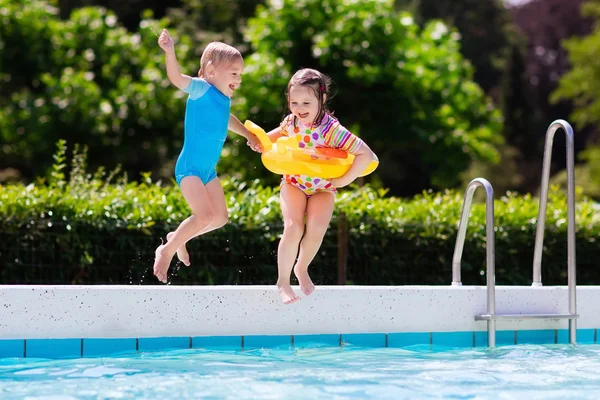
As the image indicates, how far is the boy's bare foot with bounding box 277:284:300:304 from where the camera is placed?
16.8 feet

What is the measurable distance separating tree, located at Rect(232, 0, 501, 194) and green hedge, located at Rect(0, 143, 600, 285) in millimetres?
7714

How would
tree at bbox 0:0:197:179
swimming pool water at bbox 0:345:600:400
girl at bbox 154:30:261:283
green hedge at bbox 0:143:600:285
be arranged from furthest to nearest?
tree at bbox 0:0:197:179 < green hedge at bbox 0:143:600:285 < girl at bbox 154:30:261:283 < swimming pool water at bbox 0:345:600:400

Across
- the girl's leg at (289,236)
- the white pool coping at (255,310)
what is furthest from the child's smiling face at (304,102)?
the white pool coping at (255,310)

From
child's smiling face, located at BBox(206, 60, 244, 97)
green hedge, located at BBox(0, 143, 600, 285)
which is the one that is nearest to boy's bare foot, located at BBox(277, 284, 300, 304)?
child's smiling face, located at BBox(206, 60, 244, 97)

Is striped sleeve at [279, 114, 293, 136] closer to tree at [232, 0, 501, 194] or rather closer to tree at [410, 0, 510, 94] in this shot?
tree at [232, 0, 501, 194]

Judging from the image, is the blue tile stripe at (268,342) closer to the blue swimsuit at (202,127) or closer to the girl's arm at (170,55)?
the blue swimsuit at (202,127)

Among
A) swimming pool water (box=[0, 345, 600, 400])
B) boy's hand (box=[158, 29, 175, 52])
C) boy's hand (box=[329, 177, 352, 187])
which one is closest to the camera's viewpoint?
swimming pool water (box=[0, 345, 600, 400])

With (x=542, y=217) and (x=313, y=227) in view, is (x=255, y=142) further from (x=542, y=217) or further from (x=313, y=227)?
(x=542, y=217)

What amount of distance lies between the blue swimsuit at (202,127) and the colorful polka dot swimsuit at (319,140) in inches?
18.5

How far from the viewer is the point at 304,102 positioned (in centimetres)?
512

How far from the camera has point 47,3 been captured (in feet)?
63.7

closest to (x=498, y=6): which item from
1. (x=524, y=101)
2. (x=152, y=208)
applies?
(x=524, y=101)

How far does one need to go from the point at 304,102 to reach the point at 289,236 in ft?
2.68

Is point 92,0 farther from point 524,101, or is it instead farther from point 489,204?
point 489,204
